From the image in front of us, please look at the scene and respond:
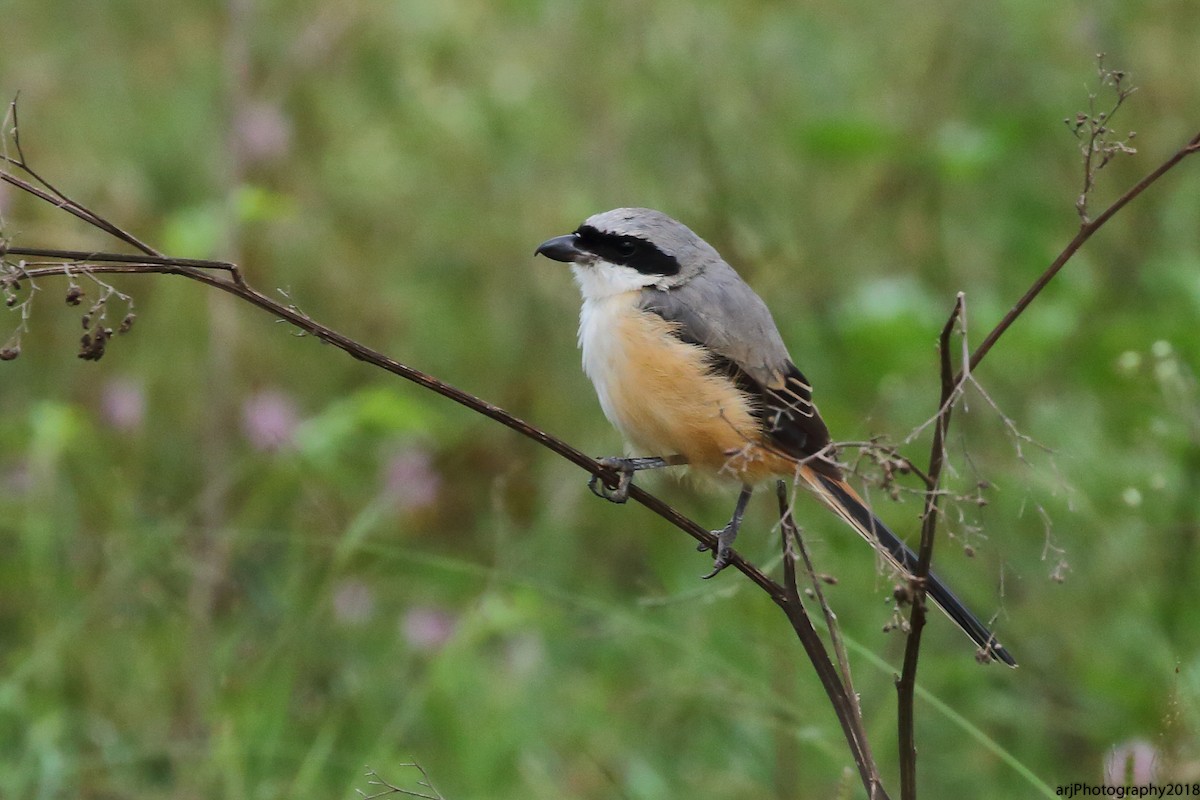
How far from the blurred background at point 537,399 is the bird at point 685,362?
271 millimetres

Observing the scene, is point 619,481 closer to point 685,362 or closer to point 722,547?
point 722,547

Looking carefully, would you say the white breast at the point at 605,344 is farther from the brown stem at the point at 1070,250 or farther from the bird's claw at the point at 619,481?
the brown stem at the point at 1070,250

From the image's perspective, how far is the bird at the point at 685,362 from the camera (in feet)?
10.5

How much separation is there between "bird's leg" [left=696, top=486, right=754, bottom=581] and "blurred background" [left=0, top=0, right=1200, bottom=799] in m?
0.06

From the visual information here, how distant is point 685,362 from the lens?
3385 millimetres

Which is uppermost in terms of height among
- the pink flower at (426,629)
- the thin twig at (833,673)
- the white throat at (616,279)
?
the white throat at (616,279)

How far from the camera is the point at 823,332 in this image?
5102 mm

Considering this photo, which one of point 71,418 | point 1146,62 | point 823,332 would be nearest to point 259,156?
point 71,418

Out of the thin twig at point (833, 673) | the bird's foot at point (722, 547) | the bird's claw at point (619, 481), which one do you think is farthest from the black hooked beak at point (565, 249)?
the thin twig at point (833, 673)

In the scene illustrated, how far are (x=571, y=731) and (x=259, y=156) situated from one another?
110 inches

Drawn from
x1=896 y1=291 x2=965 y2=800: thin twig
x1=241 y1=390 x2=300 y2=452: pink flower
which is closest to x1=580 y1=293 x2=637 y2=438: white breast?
x1=241 y1=390 x2=300 y2=452: pink flower

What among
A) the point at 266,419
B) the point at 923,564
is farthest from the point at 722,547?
the point at 266,419

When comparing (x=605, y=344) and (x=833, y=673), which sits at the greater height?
(x=605, y=344)

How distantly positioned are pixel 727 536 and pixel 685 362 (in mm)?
434
